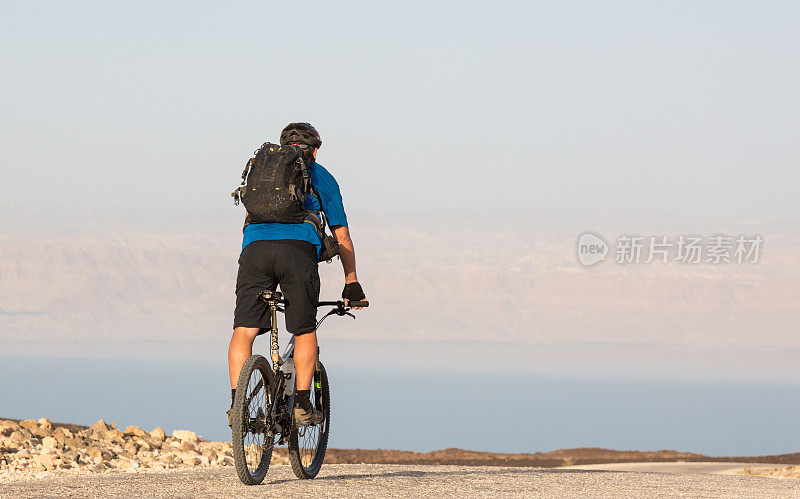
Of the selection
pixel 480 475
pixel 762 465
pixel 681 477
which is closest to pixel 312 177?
pixel 480 475

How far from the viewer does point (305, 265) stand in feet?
23.7

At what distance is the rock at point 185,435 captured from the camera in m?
14.2

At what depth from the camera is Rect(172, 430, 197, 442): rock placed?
14.2 meters

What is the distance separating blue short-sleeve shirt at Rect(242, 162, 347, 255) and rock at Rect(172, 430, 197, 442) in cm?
746

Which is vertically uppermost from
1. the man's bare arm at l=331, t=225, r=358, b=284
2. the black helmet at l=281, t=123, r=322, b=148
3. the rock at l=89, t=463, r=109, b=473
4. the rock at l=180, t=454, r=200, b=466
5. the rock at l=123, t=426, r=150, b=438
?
the black helmet at l=281, t=123, r=322, b=148

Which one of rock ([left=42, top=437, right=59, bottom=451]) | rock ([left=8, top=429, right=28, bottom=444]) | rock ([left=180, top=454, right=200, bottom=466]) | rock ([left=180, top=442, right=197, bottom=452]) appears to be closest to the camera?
rock ([left=180, top=454, right=200, bottom=466])

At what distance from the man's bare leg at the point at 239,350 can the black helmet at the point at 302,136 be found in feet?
4.93

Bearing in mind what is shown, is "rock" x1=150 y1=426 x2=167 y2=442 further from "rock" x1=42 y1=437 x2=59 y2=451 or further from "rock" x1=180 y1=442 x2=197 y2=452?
"rock" x1=42 y1=437 x2=59 y2=451

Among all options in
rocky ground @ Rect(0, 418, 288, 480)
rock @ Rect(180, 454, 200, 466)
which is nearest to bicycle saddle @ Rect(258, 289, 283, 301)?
rocky ground @ Rect(0, 418, 288, 480)

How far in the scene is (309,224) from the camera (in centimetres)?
741

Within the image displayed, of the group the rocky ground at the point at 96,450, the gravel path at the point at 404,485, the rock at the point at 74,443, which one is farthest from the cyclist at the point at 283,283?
the rock at the point at 74,443

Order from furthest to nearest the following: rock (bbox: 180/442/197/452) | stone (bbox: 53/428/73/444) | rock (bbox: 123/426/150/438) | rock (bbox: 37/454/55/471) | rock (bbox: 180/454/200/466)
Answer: rock (bbox: 123/426/150/438), rock (bbox: 180/442/197/452), stone (bbox: 53/428/73/444), rock (bbox: 180/454/200/466), rock (bbox: 37/454/55/471)

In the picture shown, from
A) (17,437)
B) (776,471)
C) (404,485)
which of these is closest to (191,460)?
(17,437)

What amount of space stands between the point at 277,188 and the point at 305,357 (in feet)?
4.36
